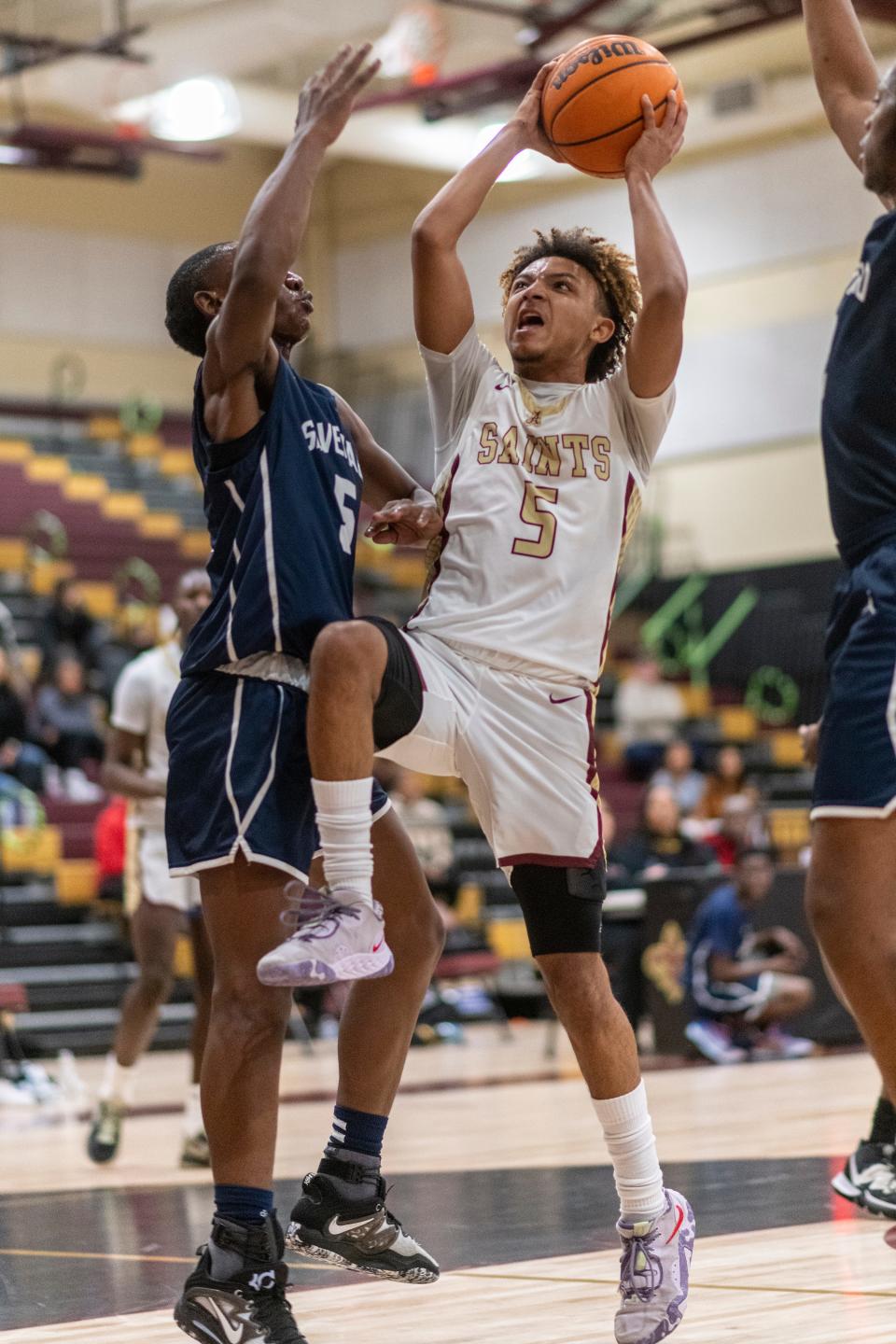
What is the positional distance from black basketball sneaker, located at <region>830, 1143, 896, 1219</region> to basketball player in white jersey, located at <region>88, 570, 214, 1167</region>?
2694 millimetres

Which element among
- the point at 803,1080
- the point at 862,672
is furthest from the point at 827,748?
the point at 803,1080

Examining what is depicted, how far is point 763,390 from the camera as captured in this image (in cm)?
2275

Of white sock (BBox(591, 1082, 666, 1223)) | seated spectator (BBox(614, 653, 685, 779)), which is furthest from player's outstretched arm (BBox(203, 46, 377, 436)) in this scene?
seated spectator (BBox(614, 653, 685, 779))

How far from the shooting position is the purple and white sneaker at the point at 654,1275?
3.70 meters

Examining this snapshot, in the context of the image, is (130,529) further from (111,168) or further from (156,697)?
(156,697)

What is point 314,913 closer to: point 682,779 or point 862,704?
point 862,704

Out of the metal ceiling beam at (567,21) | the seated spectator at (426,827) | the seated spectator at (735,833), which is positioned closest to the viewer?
the seated spectator at (735,833)

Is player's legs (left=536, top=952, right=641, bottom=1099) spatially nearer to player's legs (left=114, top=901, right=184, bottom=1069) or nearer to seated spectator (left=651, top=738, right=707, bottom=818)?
player's legs (left=114, top=901, right=184, bottom=1069)

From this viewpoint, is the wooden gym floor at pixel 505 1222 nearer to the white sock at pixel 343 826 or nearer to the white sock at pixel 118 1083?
the white sock at pixel 118 1083

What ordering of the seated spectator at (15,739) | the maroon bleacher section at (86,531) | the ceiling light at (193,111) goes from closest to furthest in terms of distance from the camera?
the seated spectator at (15,739), the ceiling light at (193,111), the maroon bleacher section at (86,531)

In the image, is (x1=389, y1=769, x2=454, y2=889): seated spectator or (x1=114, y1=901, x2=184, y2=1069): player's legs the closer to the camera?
(x1=114, y1=901, x2=184, y2=1069): player's legs

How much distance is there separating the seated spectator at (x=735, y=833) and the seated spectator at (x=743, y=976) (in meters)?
0.88

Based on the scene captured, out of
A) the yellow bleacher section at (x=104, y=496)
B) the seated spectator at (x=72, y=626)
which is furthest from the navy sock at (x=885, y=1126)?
the yellow bleacher section at (x=104, y=496)

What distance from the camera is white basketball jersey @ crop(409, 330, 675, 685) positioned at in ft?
13.2
